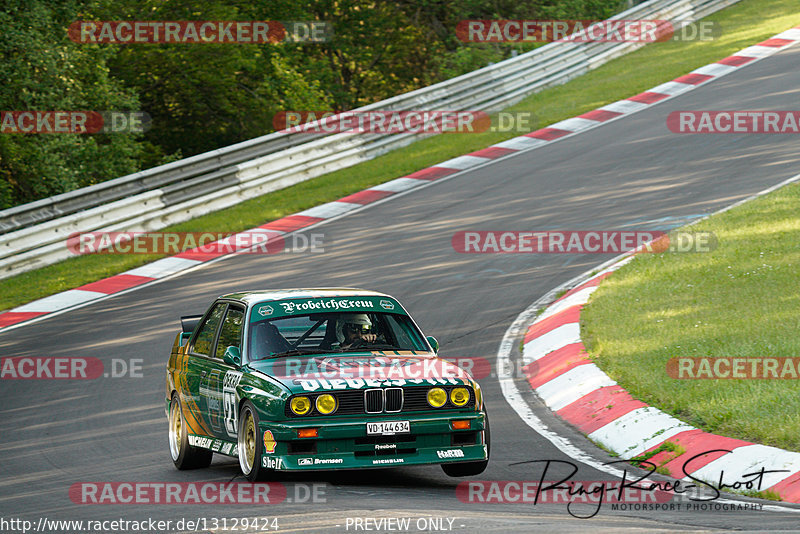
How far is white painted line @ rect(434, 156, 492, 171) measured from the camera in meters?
21.6

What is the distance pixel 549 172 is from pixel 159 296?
26.7ft

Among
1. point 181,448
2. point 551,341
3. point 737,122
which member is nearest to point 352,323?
point 181,448

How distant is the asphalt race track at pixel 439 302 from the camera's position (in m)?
6.57

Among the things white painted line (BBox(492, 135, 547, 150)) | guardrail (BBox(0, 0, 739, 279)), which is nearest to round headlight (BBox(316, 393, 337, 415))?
guardrail (BBox(0, 0, 739, 279))

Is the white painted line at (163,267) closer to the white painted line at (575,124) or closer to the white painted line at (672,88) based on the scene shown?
the white painted line at (575,124)

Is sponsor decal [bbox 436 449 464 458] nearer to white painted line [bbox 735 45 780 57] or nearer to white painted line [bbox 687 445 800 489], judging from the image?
white painted line [bbox 687 445 800 489]

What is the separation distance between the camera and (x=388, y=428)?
23.5 ft

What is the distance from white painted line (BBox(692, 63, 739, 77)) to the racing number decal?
802 inches

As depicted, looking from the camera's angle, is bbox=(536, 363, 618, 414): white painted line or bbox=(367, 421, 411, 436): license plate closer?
bbox=(367, 421, 411, 436): license plate

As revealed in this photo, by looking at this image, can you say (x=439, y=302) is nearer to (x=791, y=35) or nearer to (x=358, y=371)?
(x=358, y=371)

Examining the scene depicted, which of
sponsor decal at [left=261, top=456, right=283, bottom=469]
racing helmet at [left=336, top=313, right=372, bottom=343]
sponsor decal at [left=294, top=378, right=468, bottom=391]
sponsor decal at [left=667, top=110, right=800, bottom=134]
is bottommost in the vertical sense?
sponsor decal at [left=261, top=456, right=283, bottom=469]

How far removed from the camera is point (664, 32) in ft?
102

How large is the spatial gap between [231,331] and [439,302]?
218 inches

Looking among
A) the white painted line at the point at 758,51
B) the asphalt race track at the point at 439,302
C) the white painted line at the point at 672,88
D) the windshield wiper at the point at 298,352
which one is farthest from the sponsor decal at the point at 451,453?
the white painted line at the point at 758,51
